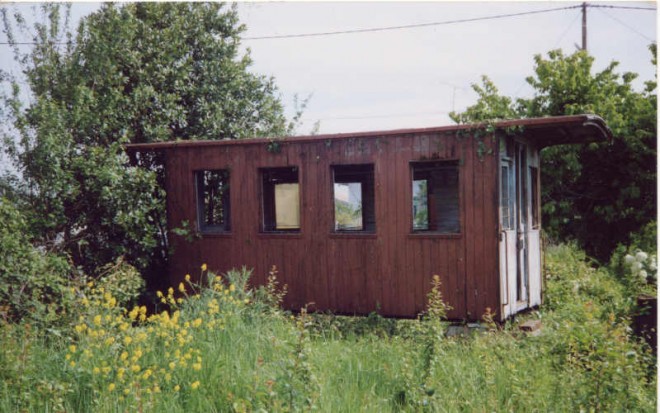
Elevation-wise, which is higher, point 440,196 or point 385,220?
point 440,196

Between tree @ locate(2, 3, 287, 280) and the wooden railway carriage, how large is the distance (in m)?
0.63

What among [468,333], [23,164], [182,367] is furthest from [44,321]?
[468,333]

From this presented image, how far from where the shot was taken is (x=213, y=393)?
4824 mm

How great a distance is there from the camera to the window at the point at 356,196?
41.3ft

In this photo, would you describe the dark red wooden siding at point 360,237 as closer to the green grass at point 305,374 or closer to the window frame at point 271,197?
the window frame at point 271,197

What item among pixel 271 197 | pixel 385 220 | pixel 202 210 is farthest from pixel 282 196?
pixel 385 220

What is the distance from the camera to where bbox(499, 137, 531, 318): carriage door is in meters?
8.50

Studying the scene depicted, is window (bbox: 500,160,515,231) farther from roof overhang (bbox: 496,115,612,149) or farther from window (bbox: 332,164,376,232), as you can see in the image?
window (bbox: 332,164,376,232)

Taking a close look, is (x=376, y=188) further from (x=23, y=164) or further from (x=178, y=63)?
(x=178, y=63)

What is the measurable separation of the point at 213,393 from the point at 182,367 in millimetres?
391

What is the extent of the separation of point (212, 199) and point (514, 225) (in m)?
6.00

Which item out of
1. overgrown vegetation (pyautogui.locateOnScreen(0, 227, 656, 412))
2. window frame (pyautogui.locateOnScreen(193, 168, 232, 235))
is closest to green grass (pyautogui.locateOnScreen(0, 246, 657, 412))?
overgrown vegetation (pyautogui.locateOnScreen(0, 227, 656, 412))

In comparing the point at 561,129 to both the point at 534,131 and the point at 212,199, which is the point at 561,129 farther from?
the point at 212,199

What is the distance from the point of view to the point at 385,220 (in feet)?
29.7
